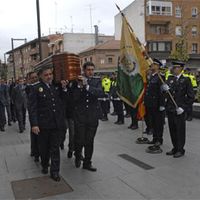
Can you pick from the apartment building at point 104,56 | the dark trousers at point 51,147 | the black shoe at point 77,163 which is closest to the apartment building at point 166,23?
the apartment building at point 104,56

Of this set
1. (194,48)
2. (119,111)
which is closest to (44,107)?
(119,111)

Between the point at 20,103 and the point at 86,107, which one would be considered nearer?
the point at 86,107

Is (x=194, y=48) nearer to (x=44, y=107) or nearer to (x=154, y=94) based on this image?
(x=154, y=94)

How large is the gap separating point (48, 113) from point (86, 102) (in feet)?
2.26

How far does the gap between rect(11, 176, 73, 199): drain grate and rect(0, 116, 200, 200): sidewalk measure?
0.35 feet

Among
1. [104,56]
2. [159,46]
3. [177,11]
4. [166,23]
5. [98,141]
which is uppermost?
[177,11]

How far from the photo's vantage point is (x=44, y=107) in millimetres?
5684

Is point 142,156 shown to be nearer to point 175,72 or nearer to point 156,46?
point 175,72

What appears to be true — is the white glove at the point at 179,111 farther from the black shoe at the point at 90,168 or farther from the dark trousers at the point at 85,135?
the black shoe at the point at 90,168

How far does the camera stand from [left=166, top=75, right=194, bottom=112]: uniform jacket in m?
6.71

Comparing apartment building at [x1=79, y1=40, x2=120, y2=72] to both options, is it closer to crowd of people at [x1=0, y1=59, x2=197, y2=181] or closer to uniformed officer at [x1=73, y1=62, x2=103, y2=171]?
crowd of people at [x1=0, y1=59, x2=197, y2=181]

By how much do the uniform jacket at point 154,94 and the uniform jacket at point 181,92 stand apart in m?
0.70

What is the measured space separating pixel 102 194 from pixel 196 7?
53.9m

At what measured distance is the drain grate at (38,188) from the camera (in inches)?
197
